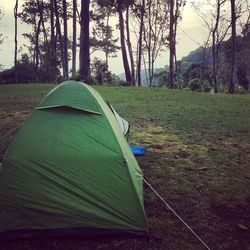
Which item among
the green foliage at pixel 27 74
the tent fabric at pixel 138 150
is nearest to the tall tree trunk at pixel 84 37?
the green foliage at pixel 27 74

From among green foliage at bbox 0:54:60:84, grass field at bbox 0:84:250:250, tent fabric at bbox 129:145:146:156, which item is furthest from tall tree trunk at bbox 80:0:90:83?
tent fabric at bbox 129:145:146:156

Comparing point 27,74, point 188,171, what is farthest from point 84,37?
point 27,74

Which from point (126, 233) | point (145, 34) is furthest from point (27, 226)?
point (145, 34)

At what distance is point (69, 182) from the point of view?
4762 millimetres

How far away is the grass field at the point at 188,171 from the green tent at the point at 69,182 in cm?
24

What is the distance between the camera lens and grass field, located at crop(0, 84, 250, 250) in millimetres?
4625

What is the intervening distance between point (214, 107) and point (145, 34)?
27102 millimetres

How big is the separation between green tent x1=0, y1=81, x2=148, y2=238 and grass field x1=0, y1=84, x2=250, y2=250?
0.24 meters

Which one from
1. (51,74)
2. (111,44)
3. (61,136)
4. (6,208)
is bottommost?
(6,208)

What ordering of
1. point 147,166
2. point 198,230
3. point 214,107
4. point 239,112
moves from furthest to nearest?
1. point 214,107
2. point 239,112
3. point 147,166
4. point 198,230

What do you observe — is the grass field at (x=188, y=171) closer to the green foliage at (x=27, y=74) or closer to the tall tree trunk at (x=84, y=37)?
the tall tree trunk at (x=84, y=37)

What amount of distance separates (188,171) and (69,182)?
10.1 feet

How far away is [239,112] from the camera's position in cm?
1376

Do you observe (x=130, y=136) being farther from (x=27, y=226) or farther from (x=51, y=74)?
(x=51, y=74)
